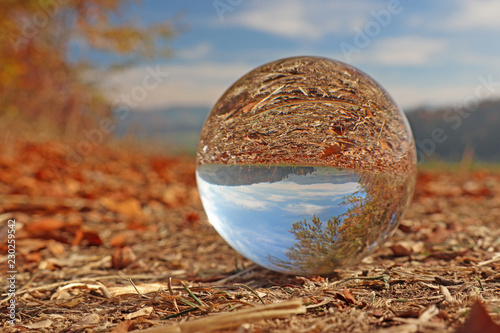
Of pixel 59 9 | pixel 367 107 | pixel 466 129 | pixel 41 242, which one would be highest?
pixel 59 9

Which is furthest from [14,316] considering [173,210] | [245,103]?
[173,210]

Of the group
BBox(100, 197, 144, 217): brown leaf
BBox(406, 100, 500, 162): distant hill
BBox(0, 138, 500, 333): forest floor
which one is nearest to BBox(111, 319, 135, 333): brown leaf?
BBox(0, 138, 500, 333): forest floor

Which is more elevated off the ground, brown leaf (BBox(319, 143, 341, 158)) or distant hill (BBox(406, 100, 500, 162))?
distant hill (BBox(406, 100, 500, 162))

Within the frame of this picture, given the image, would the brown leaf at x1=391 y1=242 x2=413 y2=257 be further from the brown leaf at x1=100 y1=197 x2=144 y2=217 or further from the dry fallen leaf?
the brown leaf at x1=100 y1=197 x2=144 y2=217

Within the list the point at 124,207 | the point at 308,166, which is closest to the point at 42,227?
the point at 124,207

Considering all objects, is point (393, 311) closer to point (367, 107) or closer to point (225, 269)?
point (367, 107)

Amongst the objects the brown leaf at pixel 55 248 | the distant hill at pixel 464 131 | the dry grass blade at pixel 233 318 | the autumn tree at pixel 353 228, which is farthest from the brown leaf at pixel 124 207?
the distant hill at pixel 464 131
